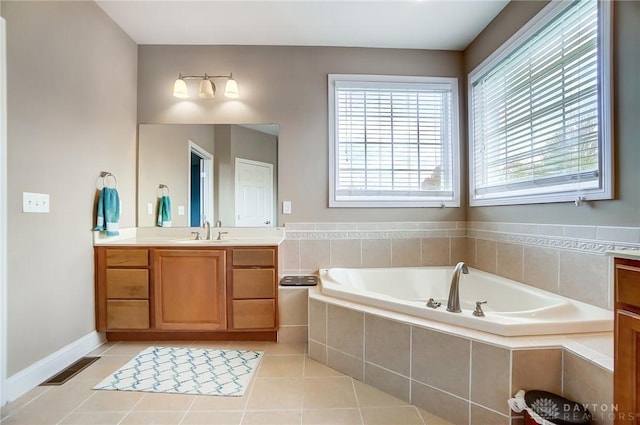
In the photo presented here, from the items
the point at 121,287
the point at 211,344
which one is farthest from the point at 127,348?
the point at 211,344

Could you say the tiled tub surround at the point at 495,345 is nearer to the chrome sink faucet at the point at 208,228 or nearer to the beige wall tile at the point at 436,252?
the beige wall tile at the point at 436,252

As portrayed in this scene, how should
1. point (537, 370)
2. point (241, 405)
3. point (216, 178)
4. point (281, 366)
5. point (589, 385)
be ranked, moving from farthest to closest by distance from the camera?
1. point (216, 178)
2. point (281, 366)
3. point (241, 405)
4. point (537, 370)
5. point (589, 385)

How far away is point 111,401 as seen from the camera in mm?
1573

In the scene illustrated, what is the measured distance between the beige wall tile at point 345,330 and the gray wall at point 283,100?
107 centimetres

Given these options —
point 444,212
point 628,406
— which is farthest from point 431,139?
point 628,406

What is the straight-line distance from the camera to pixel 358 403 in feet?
5.08

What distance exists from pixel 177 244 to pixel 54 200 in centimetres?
79

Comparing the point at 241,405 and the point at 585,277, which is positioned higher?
the point at 585,277

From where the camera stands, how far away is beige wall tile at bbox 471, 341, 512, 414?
49.6 inches

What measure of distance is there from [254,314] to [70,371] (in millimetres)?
1201

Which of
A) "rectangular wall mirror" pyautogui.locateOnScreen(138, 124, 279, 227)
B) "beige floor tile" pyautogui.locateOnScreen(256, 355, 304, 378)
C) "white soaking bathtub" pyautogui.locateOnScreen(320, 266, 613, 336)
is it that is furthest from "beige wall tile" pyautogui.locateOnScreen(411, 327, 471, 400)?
"rectangular wall mirror" pyautogui.locateOnScreen(138, 124, 279, 227)

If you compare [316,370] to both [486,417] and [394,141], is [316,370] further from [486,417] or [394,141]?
[394,141]

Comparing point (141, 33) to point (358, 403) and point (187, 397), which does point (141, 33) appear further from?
point (358, 403)

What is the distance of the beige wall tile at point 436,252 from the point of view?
2787 mm
